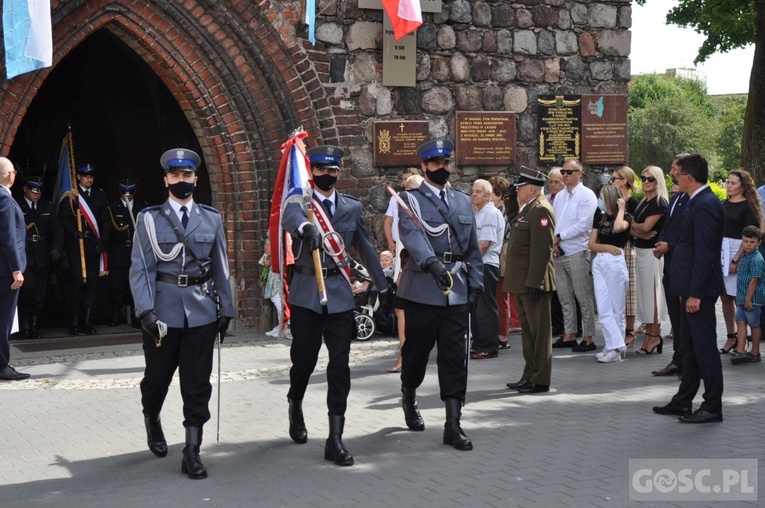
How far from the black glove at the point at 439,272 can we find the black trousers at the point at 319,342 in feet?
1.90

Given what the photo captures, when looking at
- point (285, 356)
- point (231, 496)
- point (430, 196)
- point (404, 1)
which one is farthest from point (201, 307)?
point (404, 1)

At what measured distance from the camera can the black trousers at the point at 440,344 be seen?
701 centimetres

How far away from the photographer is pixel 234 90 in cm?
1199

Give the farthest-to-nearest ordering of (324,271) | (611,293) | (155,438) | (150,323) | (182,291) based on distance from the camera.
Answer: (611,293), (324,271), (155,438), (182,291), (150,323)

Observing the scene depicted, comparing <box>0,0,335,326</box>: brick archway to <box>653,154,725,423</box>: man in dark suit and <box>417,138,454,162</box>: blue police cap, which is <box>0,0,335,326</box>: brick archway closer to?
<box>417,138,454,162</box>: blue police cap

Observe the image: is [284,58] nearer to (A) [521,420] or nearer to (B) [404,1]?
(B) [404,1]

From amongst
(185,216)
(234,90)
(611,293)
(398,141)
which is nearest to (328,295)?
(185,216)

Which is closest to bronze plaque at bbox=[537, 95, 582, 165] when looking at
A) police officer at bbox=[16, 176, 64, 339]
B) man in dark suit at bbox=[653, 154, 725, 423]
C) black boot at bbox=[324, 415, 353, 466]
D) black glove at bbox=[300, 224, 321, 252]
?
man in dark suit at bbox=[653, 154, 725, 423]

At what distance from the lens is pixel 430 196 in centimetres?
725

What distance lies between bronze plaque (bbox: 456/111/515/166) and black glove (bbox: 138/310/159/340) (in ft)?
23.9

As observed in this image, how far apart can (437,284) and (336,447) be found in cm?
127

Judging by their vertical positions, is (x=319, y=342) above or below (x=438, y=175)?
below

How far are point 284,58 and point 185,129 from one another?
234 centimetres

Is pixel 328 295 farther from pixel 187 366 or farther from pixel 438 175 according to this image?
pixel 438 175
